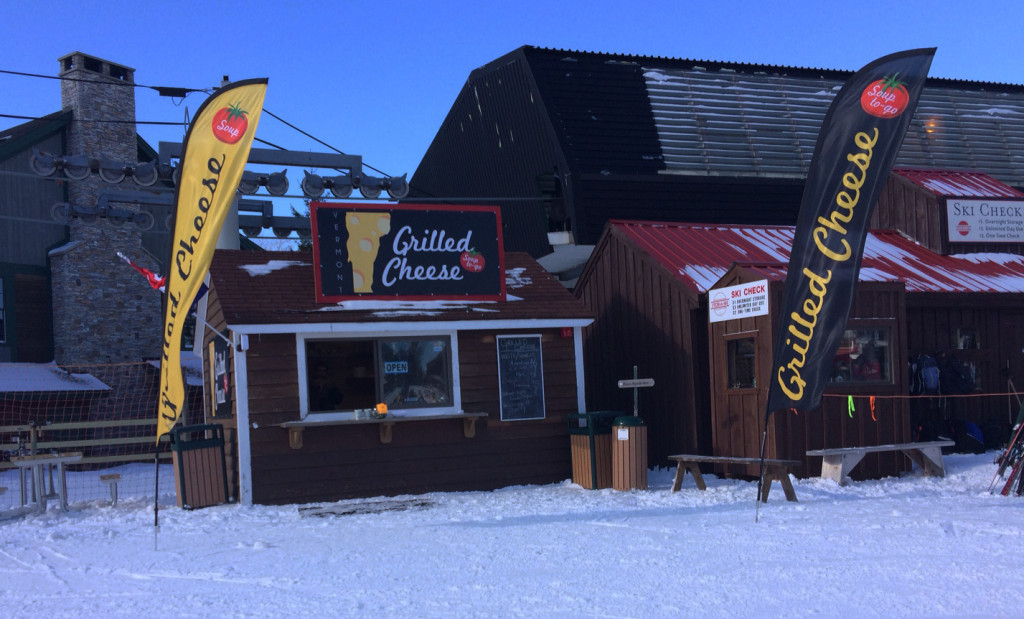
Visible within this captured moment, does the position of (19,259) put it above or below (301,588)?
above

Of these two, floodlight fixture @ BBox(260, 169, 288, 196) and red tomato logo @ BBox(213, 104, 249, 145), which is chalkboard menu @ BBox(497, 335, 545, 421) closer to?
red tomato logo @ BBox(213, 104, 249, 145)

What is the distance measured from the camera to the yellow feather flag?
802 cm

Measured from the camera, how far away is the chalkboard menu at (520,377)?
40.9 feet

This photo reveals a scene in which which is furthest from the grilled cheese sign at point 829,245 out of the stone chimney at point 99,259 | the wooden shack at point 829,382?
the stone chimney at point 99,259

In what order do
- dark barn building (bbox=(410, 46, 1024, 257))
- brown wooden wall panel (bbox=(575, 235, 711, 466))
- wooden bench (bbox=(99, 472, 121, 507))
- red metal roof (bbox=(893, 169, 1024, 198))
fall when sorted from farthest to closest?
dark barn building (bbox=(410, 46, 1024, 257)) → red metal roof (bbox=(893, 169, 1024, 198)) → brown wooden wall panel (bbox=(575, 235, 711, 466)) → wooden bench (bbox=(99, 472, 121, 507))

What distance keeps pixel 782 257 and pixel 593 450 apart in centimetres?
470

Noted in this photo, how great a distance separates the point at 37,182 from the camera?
21.1 m

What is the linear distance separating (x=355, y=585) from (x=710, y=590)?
2473 millimetres

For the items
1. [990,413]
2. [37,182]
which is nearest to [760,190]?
[990,413]

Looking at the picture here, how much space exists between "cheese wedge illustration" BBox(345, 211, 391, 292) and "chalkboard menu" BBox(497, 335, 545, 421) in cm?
192

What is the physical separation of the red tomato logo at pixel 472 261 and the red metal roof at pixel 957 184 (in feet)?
26.3

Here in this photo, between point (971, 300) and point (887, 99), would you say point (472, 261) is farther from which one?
point (971, 300)

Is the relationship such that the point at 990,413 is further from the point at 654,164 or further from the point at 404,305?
the point at 404,305

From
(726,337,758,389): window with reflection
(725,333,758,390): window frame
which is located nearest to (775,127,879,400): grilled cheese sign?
(725,333,758,390): window frame
